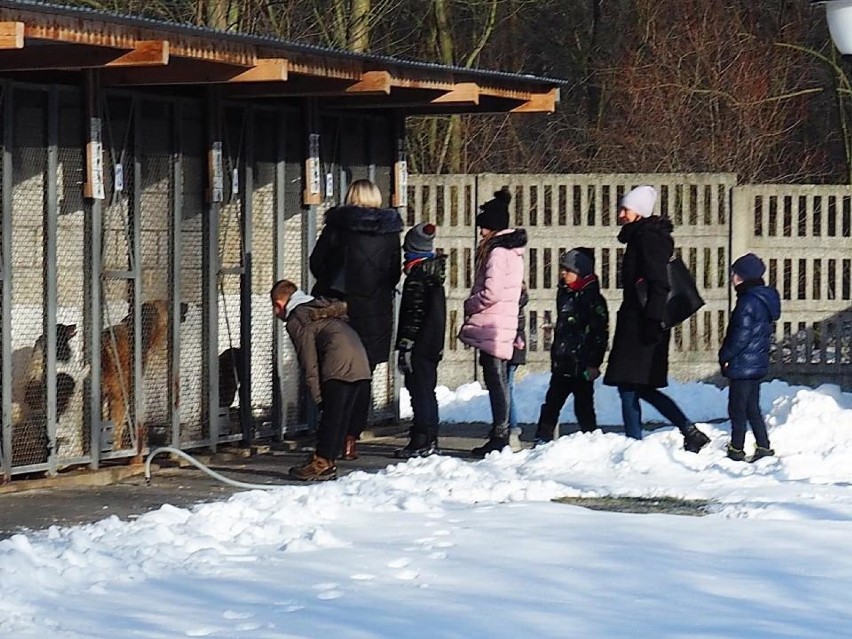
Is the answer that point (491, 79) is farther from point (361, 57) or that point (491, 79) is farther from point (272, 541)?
point (272, 541)

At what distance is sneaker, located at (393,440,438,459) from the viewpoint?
12230 mm

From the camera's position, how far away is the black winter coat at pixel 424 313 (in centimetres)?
1202

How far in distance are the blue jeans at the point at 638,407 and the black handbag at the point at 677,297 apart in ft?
1.52

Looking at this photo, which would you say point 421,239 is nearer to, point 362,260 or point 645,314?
point 362,260

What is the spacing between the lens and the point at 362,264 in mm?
11828

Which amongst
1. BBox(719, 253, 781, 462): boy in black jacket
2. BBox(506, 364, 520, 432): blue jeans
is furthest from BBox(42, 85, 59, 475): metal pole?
BBox(719, 253, 781, 462): boy in black jacket

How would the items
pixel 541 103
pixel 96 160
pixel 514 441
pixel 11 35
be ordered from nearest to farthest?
pixel 11 35 < pixel 96 160 < pixel 514 441 < pixel 541 103

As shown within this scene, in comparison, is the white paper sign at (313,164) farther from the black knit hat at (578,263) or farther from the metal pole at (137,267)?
the black knit hat at (578,263)

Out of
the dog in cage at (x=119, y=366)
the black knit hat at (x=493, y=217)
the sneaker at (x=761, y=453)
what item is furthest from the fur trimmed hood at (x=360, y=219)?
the sneaker at (x=761, y=453)

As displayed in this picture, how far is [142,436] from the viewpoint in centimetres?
1167

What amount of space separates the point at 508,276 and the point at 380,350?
0.97 m

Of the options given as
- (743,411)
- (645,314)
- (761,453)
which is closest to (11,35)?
(645,314)

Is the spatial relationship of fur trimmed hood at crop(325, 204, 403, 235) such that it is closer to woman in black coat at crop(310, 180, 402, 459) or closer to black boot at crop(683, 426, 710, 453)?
woman in black coat at crop(310, 180, 402, 459)

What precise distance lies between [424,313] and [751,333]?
6.87 ft
